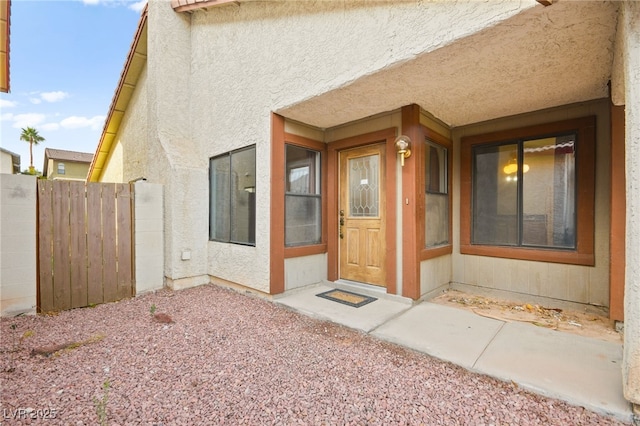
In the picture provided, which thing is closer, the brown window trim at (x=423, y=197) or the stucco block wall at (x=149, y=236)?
the brown window trim at (x=423, y=197)

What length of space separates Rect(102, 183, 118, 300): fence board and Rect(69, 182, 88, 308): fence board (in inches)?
9.7

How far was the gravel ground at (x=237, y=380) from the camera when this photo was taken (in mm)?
1919

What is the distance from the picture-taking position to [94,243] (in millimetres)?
4527

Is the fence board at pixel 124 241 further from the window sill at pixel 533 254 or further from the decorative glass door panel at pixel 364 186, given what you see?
the window sill at pixel 533 254

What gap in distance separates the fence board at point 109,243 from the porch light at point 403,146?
4.79 m

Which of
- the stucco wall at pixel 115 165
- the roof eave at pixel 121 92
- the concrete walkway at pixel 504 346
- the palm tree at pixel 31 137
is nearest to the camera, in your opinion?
the concrete walkway at pixel 504 346

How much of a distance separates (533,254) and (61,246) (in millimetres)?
7273

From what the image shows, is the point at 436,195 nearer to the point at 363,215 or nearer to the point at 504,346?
the point at 363,215

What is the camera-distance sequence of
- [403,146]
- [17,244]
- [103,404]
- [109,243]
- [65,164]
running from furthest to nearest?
[65,164], [109,243], [403,146], [17,244], [103,404]

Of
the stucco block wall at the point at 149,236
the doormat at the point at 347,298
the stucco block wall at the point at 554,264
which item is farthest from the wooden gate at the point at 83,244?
the stucco block wall at the point at 554,264

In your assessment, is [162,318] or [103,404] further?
[162,318]

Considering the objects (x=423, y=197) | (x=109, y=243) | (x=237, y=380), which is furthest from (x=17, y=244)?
(x=423, y=197)

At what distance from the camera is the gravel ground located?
1919 millimetres

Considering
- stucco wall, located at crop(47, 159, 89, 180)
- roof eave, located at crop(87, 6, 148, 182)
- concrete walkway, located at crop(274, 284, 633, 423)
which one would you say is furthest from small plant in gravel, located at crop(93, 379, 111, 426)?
stucco wall, located at crop(47, 159, 89, 180)
